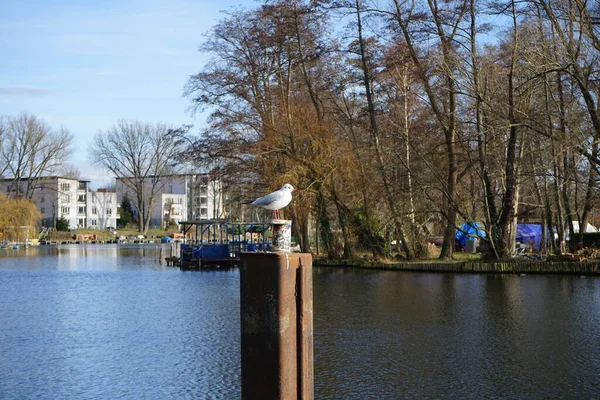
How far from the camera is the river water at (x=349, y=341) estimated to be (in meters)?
11.7

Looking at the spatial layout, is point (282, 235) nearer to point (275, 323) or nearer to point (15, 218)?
point (275, 323)

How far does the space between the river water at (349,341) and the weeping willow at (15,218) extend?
58171 millimetres

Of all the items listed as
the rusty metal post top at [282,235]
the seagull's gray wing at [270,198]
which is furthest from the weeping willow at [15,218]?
the rusty metal post top at [282,235]

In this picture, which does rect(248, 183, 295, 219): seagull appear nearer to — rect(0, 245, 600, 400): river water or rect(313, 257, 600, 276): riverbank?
rect(0, 245, 600, 400): river water

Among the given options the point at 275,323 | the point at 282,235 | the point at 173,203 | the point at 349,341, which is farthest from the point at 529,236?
the point at 173,203

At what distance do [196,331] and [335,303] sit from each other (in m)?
5.30

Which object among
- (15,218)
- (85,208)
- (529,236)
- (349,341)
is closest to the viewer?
(349,341)

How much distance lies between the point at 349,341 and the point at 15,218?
2887 inches

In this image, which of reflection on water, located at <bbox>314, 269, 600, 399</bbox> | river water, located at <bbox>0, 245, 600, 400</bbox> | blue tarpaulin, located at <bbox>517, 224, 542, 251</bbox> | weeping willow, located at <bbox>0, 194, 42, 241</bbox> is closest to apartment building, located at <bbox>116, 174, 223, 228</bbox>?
weeping willow, located at <bbox>0, 194, 42, 241</bbox>

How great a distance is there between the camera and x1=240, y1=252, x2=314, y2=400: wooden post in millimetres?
5621

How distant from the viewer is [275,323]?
18.6 ft

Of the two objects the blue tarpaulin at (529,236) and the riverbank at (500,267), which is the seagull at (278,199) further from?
the blue tarpaulin at (529,236)

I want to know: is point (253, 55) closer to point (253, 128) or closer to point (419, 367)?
point (253, 128)

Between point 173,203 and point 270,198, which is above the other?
point 173,203
